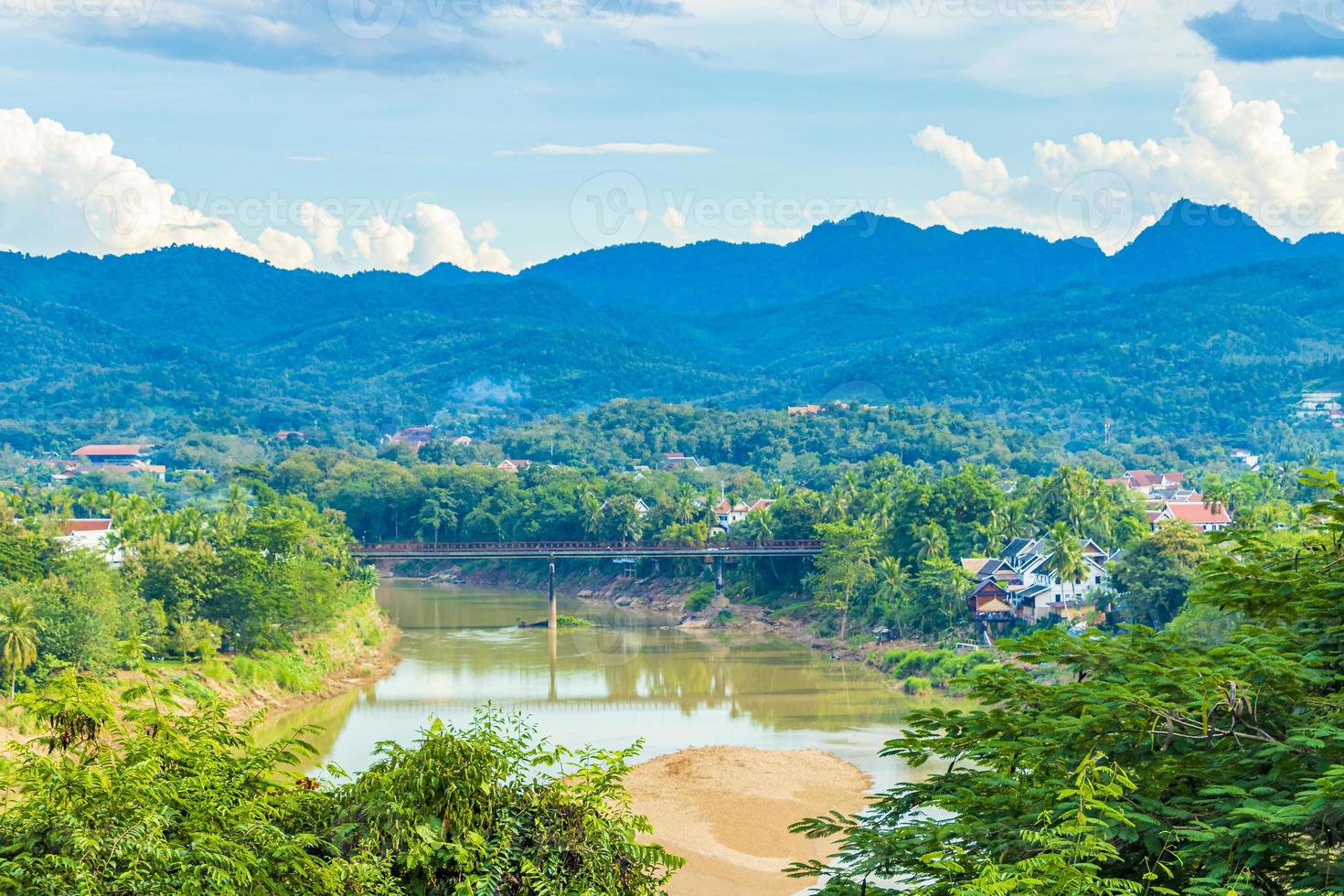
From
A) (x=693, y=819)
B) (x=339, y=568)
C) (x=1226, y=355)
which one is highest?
(x=1226, y=355)

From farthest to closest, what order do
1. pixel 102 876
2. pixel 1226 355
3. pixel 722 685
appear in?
pixel 1226 355 → pixel 722 685 → pixel 102 876

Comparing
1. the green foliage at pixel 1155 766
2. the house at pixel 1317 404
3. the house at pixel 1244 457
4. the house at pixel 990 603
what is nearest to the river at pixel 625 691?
the house at pixel 990 603

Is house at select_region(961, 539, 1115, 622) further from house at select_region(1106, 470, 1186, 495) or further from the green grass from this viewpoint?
house at select_region(1106, 470, 1186, 495)

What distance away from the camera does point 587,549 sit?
233ft

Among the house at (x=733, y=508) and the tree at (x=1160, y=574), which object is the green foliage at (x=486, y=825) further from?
the house at (x=733, y=508)

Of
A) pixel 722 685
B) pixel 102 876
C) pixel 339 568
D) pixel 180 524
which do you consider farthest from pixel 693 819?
pixel 180 524

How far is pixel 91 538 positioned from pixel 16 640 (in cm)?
3083

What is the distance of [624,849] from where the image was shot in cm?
1074

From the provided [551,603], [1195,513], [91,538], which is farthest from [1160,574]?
[91,538]

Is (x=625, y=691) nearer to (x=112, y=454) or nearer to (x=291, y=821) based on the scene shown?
(x=291, y=821)

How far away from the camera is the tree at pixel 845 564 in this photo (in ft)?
198

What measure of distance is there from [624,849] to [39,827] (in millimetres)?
3835

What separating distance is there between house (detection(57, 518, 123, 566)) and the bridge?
10969 mm

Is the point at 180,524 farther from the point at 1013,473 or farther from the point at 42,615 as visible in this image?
the point at 1013,473
